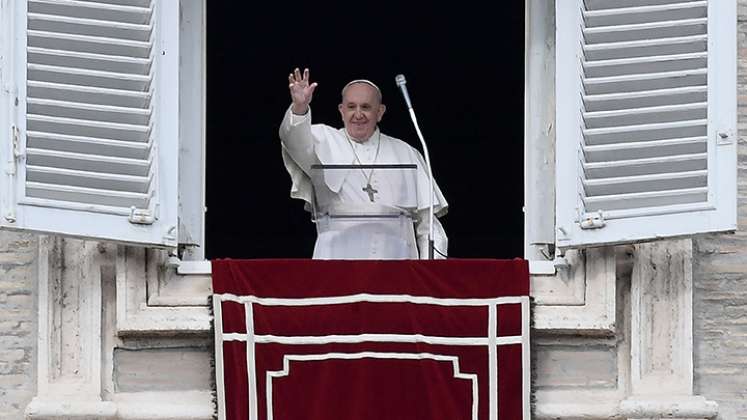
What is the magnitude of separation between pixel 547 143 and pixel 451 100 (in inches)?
104

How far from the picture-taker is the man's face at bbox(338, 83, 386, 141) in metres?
11.7

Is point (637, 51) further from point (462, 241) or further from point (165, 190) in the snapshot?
point (462, 241)

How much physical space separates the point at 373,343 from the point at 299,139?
1030mm

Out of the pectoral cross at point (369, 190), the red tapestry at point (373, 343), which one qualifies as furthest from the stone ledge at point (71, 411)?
the pectoral cross at point (369, 190)

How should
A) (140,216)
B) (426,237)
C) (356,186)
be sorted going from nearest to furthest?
(140,216), (426,237), (356,186)

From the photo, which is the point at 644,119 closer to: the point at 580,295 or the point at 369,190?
the point at 580,295

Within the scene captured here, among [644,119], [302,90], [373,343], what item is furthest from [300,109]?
[644,119]

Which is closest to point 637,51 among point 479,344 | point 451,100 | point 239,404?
point 479,344

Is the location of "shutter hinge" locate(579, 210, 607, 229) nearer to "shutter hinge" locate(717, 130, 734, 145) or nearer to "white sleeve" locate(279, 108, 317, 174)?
"shutter hinge" locate(717, 130, 734, 145)

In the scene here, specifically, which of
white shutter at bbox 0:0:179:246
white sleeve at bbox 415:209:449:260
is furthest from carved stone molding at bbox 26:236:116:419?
white sleeve at bbox 415:209:449:260

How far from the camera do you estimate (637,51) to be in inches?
416

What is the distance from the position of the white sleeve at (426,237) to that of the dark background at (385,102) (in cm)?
179

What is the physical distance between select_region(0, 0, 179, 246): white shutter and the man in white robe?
2.09 ft

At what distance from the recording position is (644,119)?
415 inches
